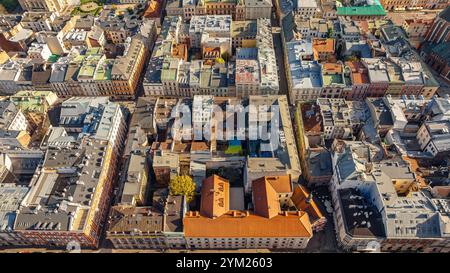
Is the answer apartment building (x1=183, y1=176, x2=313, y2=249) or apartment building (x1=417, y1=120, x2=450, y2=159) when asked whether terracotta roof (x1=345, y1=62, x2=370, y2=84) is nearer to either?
apartment building (x1=417, y1=120, x2=450, y2=159)

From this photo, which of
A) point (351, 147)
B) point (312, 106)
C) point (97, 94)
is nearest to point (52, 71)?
point (97, 94)

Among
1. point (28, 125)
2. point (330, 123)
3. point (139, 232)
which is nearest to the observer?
point (139, 232)

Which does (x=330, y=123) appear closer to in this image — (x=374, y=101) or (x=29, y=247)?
(x=374, y=101)

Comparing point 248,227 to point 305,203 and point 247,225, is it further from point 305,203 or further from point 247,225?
point 305,203

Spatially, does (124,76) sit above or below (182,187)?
above

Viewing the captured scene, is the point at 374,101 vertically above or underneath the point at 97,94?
above

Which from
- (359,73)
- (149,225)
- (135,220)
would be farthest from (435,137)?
(135,220)

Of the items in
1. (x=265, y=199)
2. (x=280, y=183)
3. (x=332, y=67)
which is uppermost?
(x=332, y=67)

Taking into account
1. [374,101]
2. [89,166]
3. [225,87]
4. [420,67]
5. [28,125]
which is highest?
[420,67]

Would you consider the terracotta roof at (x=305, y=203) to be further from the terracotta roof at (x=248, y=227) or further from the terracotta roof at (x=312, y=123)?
the terracotta roof at (x=312, y=123)
